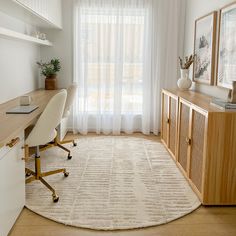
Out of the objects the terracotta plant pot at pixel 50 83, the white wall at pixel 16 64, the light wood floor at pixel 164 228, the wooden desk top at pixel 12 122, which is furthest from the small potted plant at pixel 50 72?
the light wood floor at pixel 164 228

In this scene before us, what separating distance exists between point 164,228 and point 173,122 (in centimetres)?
185

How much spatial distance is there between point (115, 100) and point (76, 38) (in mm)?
1179

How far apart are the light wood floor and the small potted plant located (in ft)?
9.09

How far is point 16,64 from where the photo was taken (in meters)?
4.01

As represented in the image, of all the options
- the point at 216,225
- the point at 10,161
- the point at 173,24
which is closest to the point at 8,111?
the point at 10,161

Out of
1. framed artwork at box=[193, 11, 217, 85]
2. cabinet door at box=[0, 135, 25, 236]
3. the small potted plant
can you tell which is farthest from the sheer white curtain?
cabinet door at box=[0, 135, 25, 236]

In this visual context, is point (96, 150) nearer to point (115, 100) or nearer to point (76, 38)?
point (115, 100)

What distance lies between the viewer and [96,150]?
443 cm

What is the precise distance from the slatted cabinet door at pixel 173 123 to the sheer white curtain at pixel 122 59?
1148mm

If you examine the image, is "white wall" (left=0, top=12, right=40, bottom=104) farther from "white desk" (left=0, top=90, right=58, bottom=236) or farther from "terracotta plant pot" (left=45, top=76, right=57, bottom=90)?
"white desk" (left=0, top=90, right=58, bottom=236)

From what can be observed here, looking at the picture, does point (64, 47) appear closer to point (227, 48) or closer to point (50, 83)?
point (50, 83)

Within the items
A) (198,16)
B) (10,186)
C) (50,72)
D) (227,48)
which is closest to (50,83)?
(50,72)

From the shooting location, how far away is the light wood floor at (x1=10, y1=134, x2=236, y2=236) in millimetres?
2328

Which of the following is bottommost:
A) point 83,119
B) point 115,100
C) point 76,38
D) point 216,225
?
point 216,225
